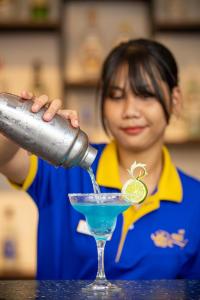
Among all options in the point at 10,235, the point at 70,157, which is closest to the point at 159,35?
the point at 10,235

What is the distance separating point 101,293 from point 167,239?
1.78 feet

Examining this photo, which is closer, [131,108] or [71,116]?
[71,116]

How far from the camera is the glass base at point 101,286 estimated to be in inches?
39.5

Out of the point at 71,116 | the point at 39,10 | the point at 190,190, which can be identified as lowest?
the point at 190,190

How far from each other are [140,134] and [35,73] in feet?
5.34

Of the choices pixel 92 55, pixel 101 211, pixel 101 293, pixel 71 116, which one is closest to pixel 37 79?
pixel 92 55

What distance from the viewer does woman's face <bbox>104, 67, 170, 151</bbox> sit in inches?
62.6

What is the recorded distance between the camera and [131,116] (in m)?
1.59

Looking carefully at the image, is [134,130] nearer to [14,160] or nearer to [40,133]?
[14,160]

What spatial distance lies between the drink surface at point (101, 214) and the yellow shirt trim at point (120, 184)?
368 mm

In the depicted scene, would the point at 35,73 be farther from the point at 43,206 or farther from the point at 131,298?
the point at 131,298

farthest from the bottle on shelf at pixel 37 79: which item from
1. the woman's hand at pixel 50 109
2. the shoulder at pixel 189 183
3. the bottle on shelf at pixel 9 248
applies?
the woman's hand at pixel 50 109

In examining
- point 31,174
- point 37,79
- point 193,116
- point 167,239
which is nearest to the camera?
point 167,239

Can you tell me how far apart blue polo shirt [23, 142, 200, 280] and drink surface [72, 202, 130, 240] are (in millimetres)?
365
